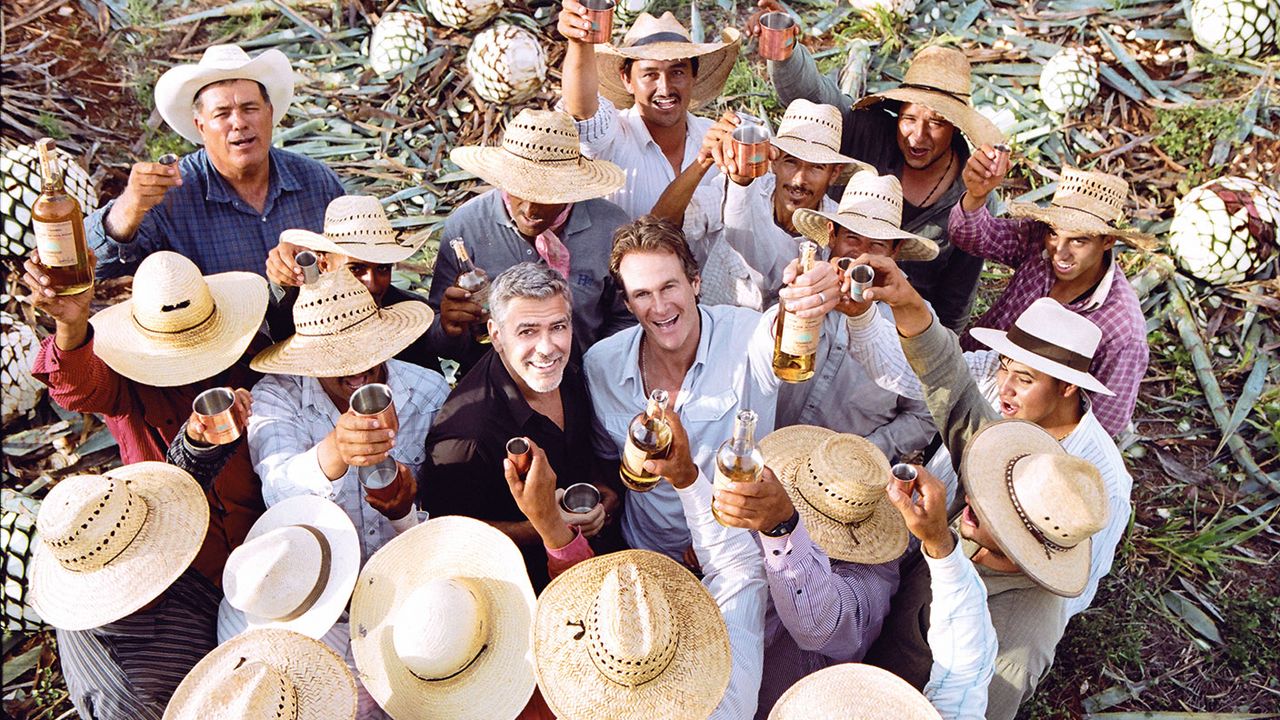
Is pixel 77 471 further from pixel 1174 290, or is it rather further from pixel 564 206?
pixel 1174 290

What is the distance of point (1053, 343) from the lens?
161 inches

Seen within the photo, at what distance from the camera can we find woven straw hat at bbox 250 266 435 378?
153 inches

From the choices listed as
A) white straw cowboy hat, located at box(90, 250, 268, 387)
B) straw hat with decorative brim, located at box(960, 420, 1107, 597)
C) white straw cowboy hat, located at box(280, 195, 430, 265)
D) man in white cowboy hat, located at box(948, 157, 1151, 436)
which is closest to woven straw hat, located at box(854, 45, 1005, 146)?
man in white cowboy hat, located at box(948, 157, 1151, 436)

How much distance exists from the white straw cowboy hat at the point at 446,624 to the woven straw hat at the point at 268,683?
0.54ft

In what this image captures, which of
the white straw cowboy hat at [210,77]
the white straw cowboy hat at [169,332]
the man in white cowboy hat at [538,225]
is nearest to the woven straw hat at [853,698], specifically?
the man in white cowboy hat at [538,225]

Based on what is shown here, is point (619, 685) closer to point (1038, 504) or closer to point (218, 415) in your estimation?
point (1038, 504)

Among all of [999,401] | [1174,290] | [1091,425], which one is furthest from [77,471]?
[1174,290]

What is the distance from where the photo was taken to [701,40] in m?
7.62

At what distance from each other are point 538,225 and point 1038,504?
2.78m

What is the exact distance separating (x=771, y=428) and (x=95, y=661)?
309 centimetres

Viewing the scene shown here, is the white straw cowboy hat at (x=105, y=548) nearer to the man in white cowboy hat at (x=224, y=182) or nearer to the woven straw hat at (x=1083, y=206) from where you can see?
the man in white cowboy hat at (x=224, y=182)

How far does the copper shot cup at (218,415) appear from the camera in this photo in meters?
3.57

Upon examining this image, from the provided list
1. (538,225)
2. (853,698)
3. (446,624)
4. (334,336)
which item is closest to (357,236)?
(334,336)

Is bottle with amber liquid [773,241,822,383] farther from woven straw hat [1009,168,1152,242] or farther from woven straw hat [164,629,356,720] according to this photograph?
woven straw hat [164,629,356,720]
